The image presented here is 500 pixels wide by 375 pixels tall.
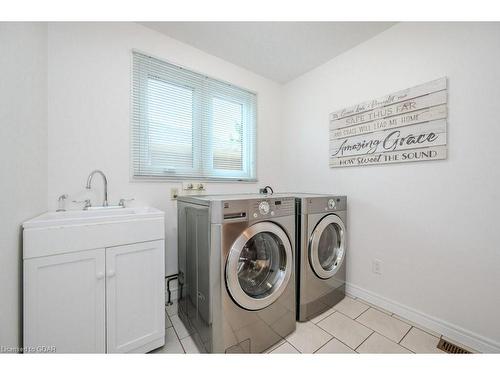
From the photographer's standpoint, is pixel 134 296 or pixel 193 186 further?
pixel 193 186

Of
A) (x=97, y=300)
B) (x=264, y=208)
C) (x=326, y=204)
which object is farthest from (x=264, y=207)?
(x=97, y=300)

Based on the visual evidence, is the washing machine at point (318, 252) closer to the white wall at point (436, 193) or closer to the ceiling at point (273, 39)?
the white wall at point (436, 193)

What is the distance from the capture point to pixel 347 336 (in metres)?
1.42

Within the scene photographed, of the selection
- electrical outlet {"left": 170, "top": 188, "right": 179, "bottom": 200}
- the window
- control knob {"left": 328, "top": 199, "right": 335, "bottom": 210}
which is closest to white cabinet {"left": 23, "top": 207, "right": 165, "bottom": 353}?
electrical outlet {"left": 170, "top": 188, "right": 179, "bottom": 200}

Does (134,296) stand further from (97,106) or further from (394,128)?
(394,128)

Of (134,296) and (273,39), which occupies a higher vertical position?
(273,39)

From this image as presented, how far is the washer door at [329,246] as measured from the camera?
1647 millimetres

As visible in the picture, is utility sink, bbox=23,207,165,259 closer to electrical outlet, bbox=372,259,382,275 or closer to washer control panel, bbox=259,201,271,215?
washer control panel, bbox=259,201,271,215

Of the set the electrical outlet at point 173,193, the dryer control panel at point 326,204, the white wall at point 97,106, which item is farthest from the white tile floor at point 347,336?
the electrical outlet at point 173,193

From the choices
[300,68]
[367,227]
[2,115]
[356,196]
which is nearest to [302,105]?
[300,68]

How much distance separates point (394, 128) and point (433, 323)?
1499 mm

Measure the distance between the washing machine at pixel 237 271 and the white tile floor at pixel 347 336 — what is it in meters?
0.08

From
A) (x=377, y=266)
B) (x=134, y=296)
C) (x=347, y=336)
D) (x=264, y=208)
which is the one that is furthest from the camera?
(x=377, y=266)

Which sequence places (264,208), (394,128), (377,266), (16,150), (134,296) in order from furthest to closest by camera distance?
(377,266) → (394,128) → (264,208) → (134,296) → (16,150)
